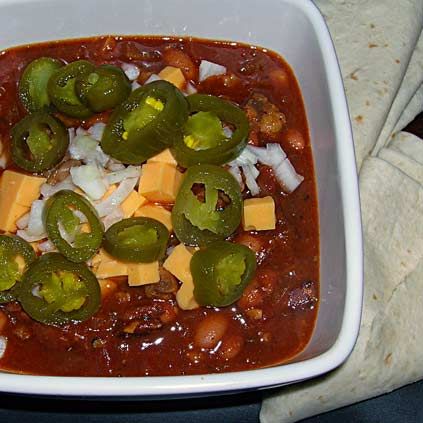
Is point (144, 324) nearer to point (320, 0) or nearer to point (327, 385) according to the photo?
point (327, 385)

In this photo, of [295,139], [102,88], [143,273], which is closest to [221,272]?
[143,273]

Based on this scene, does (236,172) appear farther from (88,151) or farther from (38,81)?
(38,81)

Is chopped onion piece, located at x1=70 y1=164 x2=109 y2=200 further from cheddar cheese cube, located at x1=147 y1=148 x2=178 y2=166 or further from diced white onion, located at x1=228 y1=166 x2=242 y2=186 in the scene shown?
diced white onion, located at x1=228 y1=166 x2=242 y2=186

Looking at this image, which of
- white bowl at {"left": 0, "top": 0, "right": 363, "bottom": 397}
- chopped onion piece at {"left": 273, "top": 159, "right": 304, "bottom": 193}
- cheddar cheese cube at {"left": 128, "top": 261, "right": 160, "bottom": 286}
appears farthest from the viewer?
chopped onion piece at {"left": 273, "top": 159, "right": 304, "bottom": 193}

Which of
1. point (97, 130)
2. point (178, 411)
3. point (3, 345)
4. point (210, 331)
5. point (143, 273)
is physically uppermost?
point (97, 130)

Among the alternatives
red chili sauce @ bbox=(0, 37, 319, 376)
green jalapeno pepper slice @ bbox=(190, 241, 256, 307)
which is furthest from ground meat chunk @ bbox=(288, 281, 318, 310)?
green jalapeno pepper slice @ bbox=(190, 241, 256, 307)

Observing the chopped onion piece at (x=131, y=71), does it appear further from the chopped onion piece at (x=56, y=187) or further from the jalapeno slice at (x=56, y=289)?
the jalapeno slice at (x=56, y=289)

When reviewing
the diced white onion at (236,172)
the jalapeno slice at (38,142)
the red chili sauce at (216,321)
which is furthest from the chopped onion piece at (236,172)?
the jalapeno slice at (38,142)
